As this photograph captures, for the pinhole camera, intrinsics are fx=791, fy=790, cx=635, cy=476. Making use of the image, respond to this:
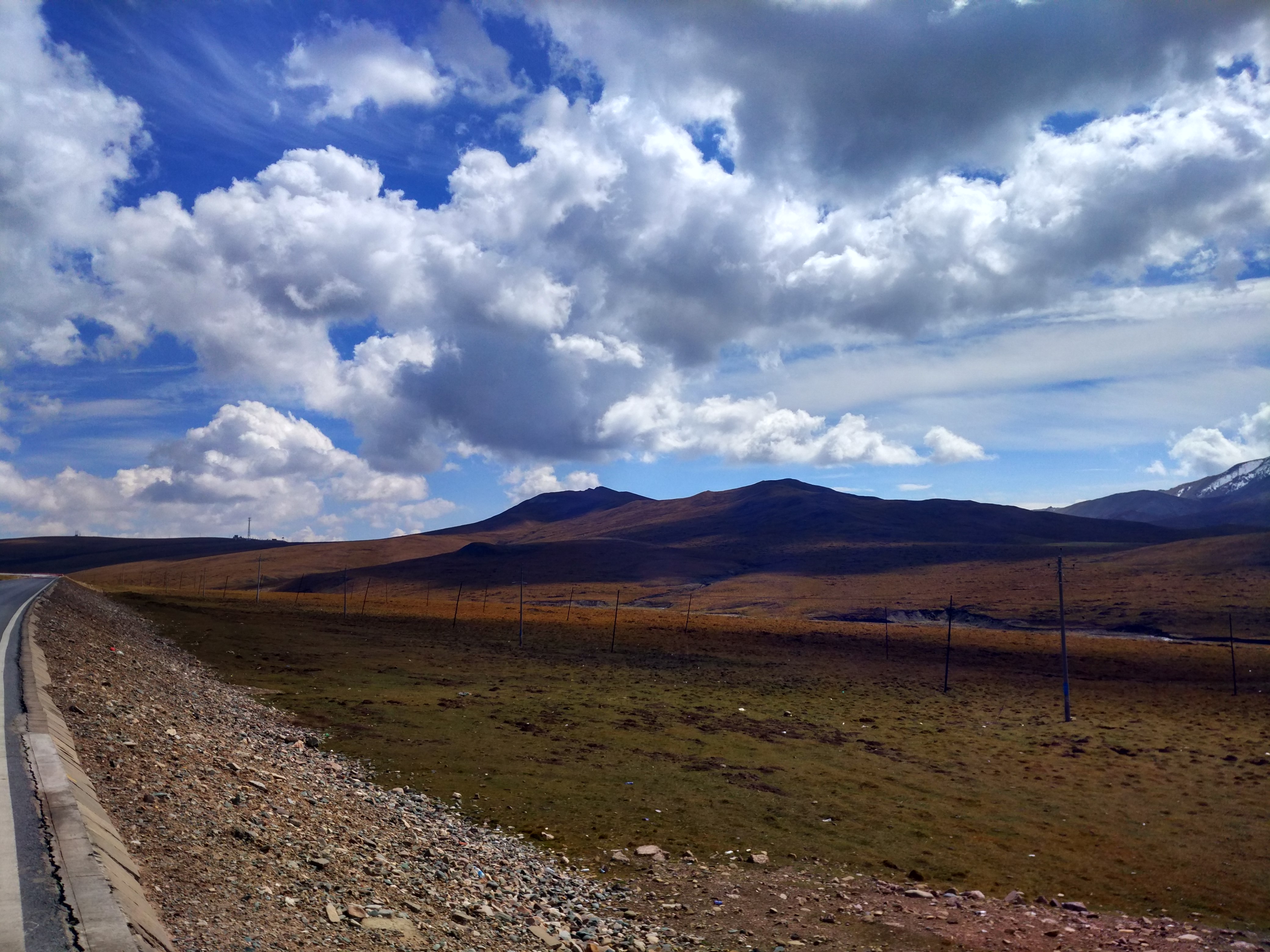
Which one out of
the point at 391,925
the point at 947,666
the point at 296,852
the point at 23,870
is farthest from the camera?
the point at 947,666

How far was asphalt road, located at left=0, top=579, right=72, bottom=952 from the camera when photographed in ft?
22.3

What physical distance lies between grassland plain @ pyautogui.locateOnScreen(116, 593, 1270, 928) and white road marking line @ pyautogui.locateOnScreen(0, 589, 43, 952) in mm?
10330

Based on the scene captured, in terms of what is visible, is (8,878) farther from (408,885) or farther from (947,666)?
(947,666)

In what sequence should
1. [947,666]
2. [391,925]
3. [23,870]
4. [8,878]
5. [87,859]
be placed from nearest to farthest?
[8,878]
[23,870]
[87,859]
[391,925]
[947,666]

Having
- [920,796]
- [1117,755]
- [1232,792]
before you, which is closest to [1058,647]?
[1117,755]

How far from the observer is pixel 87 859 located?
8.33m

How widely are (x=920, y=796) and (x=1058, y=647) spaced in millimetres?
46651

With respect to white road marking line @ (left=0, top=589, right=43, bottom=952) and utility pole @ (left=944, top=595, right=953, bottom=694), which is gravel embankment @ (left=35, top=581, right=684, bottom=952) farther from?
utility pole @ (left=944, top=595, right=953, bottom=694)

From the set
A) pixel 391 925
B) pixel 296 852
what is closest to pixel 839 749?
pixel 296 852

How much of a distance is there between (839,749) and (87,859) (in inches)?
1015

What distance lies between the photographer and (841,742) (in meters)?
30.8

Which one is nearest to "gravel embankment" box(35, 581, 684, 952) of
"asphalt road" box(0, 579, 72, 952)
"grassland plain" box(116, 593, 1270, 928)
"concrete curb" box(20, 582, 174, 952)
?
"concrete curb" box(20, 582, 174, 952)

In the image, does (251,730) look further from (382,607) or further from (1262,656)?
(382,607)

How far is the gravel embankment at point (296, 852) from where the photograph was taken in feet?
29.6
